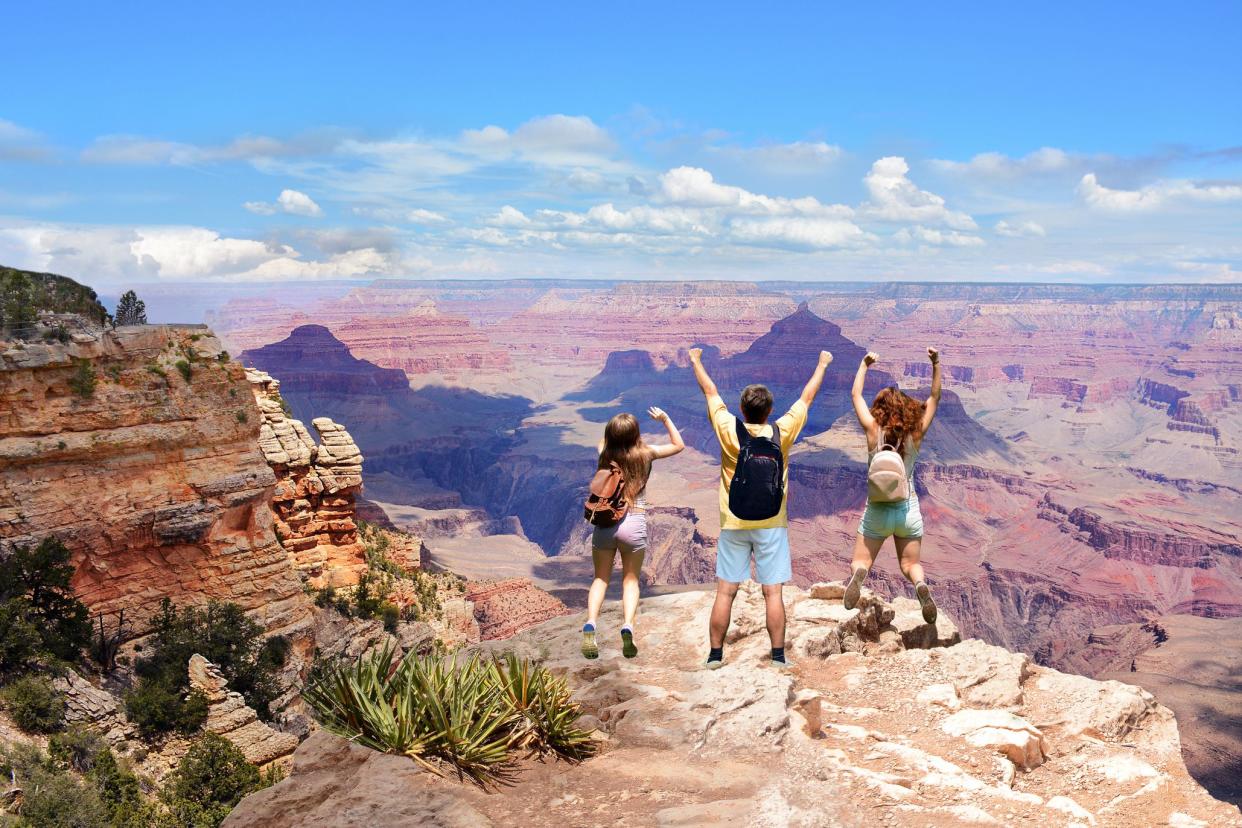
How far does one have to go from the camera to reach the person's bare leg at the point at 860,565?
27.1ft

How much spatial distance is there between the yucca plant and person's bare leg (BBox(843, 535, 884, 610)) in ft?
9.39

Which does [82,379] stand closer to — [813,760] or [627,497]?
[627,497]

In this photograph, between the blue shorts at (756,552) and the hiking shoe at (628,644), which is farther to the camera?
the hiking shoe at (628,644)

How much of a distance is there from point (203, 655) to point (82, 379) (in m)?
7.02

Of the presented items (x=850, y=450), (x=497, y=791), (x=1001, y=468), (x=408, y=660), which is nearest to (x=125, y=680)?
(x=408, y=660)

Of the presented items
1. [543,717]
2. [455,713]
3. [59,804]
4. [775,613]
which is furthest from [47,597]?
[775,613]

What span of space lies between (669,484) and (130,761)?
14759cm

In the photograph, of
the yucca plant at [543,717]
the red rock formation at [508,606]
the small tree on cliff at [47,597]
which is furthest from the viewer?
the red rock formation at [508,606]

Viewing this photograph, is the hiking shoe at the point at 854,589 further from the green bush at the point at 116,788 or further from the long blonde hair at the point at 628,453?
the green bush at the point at 116,788

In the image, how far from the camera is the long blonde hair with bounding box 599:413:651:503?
311 inches

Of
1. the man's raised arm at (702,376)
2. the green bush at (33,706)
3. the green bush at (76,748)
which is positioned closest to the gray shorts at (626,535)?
the man's raised arm at (702,376)

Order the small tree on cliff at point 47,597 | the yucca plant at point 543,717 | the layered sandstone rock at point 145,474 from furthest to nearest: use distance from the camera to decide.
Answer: the layered sandstone rock at point 145,474 < the small tree on cliff at point 47,597 < the yucca plant at point 543,717

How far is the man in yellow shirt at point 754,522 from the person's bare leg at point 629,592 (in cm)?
83

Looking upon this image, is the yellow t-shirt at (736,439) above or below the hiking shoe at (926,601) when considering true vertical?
above
